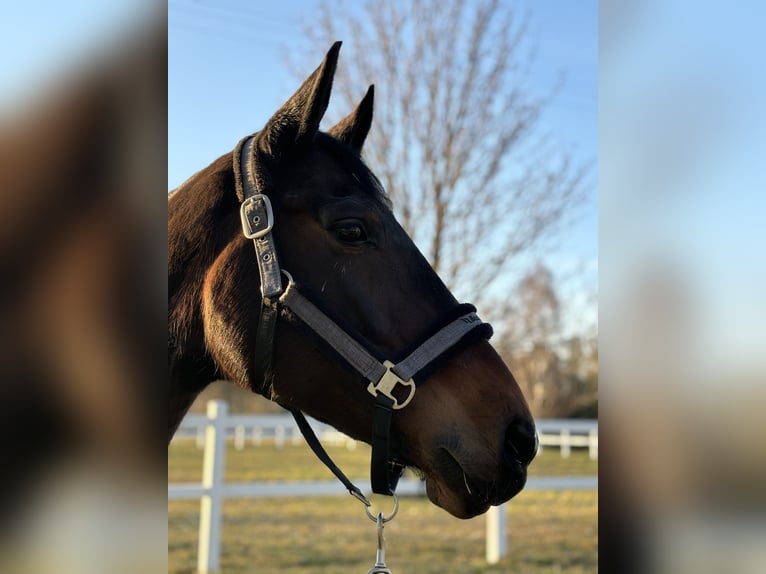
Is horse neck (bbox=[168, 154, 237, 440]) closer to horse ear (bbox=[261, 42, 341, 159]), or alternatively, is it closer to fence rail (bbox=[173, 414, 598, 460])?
horse ear (bbox=[261, 42, 341, 159])

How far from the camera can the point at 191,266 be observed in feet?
6.82

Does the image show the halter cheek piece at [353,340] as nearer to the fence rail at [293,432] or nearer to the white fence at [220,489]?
the fence rail at [293,432]

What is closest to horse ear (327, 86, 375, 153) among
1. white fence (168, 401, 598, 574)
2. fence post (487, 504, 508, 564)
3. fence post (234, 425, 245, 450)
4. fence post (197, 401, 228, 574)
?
white fence (168, 401, 598, 574)

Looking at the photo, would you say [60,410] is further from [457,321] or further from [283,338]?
[457,321]

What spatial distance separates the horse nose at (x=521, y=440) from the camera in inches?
73.1

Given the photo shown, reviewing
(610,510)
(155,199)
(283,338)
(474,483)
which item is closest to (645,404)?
(610,510)

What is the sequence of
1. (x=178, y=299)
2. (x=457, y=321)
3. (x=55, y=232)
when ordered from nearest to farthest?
(x=55, y=232)
(x=457, y=321)
(x=178, y=299)

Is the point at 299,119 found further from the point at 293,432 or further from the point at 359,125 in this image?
the point at 293,432

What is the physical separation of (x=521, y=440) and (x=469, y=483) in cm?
19

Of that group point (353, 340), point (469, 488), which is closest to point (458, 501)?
point (469, 488)

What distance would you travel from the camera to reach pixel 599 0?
3.76ft

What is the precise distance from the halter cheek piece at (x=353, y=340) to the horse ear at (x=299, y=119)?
0.14 metres

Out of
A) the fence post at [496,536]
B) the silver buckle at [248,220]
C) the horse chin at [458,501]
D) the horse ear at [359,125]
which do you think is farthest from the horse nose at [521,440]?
the fence post at [496,536]

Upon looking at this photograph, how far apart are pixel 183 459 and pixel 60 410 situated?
1780cm
